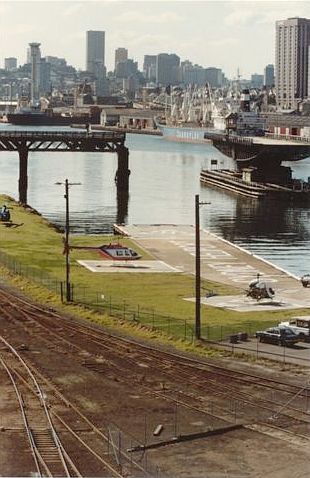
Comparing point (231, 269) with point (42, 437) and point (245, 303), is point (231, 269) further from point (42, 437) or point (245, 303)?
point (42, 437)

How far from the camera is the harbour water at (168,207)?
74.3 m

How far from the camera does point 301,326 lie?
33250mm

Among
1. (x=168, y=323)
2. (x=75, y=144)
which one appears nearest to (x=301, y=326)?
(x=168, y=323)

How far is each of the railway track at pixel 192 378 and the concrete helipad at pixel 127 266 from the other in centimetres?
1538

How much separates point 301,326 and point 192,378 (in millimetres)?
7223

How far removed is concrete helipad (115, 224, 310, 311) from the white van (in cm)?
557

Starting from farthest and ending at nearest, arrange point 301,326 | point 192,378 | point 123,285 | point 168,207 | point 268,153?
point 268,153 < point 168,207 < point 123,285 < point 301,326 < point 192,378

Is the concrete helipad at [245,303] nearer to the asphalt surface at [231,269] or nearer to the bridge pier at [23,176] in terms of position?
the asphalt surface at [231,269]

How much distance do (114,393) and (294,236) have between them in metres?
53.2

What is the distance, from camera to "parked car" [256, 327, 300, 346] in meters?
31.6

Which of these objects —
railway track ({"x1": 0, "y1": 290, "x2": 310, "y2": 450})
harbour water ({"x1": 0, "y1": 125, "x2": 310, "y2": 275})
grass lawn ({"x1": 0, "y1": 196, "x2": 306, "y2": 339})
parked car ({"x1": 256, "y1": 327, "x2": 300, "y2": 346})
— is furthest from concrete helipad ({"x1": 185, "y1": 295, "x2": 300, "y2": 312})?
harbour water ({"x1": 0, "y1": 125, "x2": 310, "y2": 275})

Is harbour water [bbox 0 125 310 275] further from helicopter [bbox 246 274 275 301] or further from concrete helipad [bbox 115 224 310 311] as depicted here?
helicopter [bbox 246 274 275 301]

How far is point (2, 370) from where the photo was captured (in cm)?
2800

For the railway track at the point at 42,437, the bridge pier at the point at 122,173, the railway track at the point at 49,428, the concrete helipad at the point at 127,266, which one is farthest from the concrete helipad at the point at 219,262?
the bridge pier at the point at 122,173
